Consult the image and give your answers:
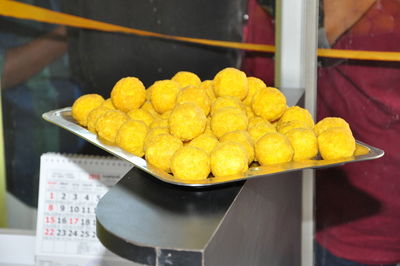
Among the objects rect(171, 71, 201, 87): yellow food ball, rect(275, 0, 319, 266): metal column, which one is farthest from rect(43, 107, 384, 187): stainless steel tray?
rect(275, 0, 319, 266): metal column

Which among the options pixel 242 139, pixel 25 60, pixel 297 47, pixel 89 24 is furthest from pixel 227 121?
pixel 25 60

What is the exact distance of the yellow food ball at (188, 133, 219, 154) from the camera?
1.03 m

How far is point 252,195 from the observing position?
3.51ft

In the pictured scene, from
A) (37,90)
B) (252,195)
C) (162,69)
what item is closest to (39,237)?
(37,90)

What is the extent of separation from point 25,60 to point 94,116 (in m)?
1.10

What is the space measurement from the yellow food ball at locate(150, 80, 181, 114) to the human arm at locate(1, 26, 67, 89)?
1066mm

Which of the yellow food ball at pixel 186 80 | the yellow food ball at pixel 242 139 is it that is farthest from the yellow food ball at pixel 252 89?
the yellow food ball at pixel 242 139

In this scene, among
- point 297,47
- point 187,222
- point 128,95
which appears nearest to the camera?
point 187,222

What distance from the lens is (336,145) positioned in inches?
41.2

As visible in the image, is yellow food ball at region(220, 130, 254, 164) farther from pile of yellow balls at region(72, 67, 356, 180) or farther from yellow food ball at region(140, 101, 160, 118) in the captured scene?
yellow food ball at region(140, 101, 160, 118)

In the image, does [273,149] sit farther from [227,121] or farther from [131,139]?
[131,139]

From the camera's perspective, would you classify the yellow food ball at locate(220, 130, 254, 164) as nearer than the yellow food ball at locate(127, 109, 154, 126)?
Yes

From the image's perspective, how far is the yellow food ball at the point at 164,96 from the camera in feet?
3.90

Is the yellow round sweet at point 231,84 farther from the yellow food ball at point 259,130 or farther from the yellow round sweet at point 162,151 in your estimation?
the yellow round sweet at point 162,151
